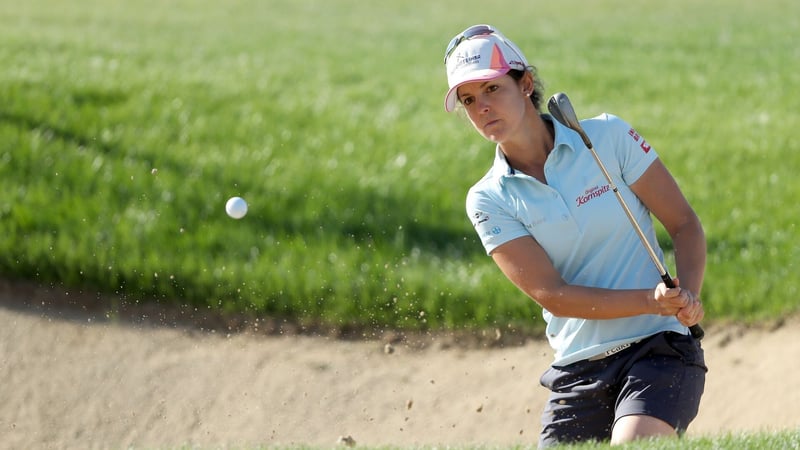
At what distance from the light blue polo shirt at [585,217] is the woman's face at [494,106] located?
0.17 metres

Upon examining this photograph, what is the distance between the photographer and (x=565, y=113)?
390cm

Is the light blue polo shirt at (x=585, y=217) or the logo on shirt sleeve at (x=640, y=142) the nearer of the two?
the light blue polo shirt at (x=585, y=217)

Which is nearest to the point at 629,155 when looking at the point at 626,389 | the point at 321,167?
the point at 626,389

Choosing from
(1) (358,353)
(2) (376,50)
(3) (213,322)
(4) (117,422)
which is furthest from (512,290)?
(2) (376,50)

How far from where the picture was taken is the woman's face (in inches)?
160

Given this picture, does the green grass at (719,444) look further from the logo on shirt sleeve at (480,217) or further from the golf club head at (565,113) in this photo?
the golf club head at (565,113)

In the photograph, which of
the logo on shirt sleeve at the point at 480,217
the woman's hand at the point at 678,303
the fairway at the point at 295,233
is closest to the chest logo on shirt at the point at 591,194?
the logo on shirt sleeve at the point at 480,217

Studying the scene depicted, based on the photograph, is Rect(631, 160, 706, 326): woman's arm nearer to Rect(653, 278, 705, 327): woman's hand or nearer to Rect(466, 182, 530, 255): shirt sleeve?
Rect(653, 278, 705, 327): woman's hand

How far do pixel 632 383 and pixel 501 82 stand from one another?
115 cm

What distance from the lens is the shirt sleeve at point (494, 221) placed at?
13.7 feet

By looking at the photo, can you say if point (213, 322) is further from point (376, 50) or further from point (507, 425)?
point (376, 50)

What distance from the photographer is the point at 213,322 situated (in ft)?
23.4

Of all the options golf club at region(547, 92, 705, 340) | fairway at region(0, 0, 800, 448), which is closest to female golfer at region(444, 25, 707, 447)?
golf club at region(547, 92, 705, 340)

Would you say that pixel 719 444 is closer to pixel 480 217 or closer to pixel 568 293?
pixel 568 293
